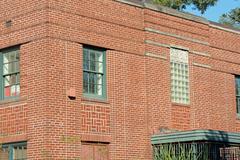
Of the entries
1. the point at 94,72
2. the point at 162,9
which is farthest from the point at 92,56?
the point at 162,9

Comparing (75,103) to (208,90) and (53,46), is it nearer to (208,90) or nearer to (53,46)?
(53,46)

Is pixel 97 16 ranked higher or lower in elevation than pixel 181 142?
higher

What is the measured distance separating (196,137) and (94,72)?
4.28 meters

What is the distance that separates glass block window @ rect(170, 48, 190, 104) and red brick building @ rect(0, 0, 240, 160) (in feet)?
0.13

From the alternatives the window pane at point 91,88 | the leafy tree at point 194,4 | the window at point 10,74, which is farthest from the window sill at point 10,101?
the leafy tree at point 194,4

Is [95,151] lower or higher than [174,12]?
lower

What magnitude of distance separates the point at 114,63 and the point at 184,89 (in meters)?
4.10

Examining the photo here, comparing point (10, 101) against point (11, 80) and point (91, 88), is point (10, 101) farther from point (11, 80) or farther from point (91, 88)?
point (91, 88)

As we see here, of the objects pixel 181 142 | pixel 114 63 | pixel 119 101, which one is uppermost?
pixel 114 63

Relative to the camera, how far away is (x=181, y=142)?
889 inches

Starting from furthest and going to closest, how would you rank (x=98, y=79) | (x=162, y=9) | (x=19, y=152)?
(x=162, y=9), (x=98, y=79), (x=19, y=152)

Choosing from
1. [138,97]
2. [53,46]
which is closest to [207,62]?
[138,97]

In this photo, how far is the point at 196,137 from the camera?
21.9 m

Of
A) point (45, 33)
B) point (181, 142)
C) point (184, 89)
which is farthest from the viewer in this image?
point (184, 89)
